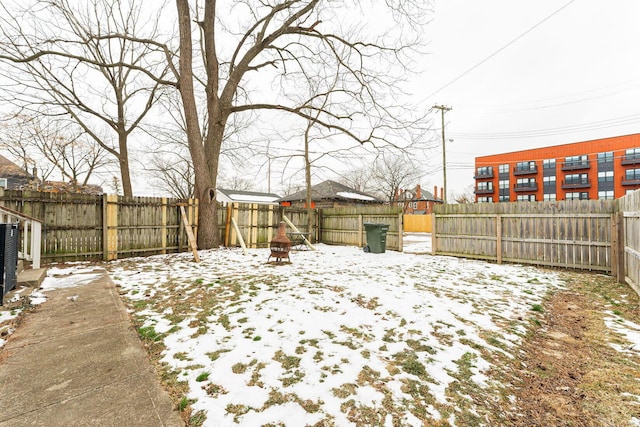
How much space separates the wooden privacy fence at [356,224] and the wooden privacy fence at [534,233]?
1621 mm

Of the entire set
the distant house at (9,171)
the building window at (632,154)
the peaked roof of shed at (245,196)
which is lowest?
the peaked roof of shed at (245,196)

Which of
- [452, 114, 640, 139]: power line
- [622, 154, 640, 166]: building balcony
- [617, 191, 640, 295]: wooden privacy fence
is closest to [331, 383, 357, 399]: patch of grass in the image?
[617, 191, 640, 295]: wooden privacy fence

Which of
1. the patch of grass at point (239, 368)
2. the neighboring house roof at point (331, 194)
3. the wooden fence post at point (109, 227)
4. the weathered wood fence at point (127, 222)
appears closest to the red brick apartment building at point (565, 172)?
the neighboring house roof at point (331, 194)

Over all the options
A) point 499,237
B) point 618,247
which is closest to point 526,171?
point 499,237

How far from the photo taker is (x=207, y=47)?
388 inches

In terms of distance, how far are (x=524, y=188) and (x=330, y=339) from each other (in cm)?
5142

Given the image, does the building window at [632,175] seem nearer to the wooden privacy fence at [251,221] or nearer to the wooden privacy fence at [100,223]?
the wooden privacy fence at [251,221]

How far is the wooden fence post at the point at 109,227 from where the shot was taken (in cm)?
770

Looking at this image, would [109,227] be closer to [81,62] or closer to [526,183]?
[81,62]

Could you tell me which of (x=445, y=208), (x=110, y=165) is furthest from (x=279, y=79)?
(x=110, y=165)

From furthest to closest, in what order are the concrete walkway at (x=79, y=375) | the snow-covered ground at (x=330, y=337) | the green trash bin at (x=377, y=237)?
1. the green trash bin at (x=377, y=237)
2. the snow-covered ground at (x=330, y=337)
3. the concrete walkway at (x=79, y=375)

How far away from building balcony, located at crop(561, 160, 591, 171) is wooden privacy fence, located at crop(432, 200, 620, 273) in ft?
142

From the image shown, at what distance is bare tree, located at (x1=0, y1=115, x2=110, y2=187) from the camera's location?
56.2 feet

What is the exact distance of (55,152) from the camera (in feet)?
67.4
